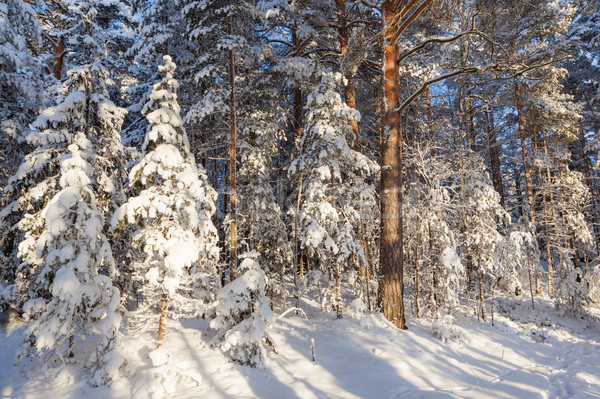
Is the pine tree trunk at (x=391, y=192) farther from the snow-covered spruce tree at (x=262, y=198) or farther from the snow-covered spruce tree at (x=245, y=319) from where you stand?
the snow-covered spruce tree at (x=262, y=198)

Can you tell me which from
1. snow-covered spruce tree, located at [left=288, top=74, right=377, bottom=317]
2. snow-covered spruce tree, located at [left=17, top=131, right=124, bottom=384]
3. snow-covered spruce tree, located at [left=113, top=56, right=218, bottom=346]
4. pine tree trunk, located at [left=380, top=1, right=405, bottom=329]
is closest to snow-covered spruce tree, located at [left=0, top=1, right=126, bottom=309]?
snow-covered spruce tree, located at [left=17, top=131, right=124, bottom=384]

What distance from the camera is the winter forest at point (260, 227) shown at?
6.93 m

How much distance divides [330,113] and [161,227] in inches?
295

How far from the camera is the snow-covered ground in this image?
612cm

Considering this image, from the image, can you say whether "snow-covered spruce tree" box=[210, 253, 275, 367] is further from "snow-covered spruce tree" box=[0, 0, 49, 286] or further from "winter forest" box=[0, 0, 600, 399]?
"snow-covered spruce tree" box=[0, 0, 49, 286]

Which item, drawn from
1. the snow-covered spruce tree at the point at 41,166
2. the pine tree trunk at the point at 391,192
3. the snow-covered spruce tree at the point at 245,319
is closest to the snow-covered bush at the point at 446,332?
the pine tree trunk at the point at 391,192

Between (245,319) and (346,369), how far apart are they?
2.59m

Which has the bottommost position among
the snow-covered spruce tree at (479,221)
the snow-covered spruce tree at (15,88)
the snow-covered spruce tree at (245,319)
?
the snow-covered spruce tree at (245,319)

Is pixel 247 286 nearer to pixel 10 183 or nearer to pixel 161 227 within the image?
pixel 161 227

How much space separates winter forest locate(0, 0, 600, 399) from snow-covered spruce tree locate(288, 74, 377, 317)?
3.3 inches

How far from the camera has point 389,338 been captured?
26.2 ft

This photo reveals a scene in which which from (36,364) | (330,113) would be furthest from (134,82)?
(36,364)

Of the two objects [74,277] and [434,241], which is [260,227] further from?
[74,277]

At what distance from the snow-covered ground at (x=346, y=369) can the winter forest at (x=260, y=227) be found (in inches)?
2.3
